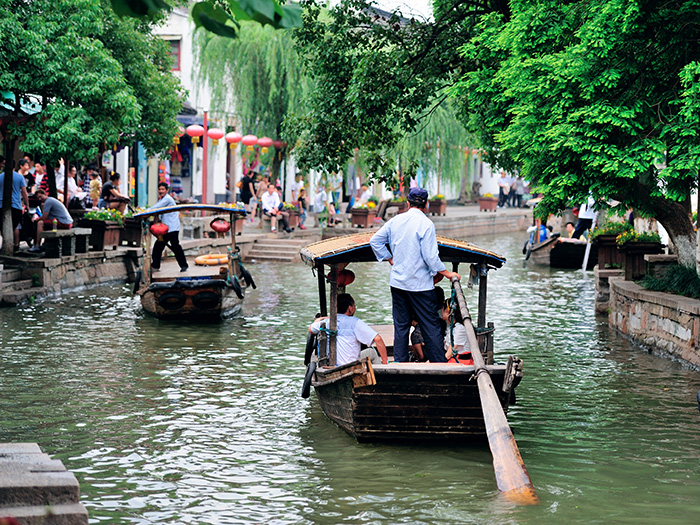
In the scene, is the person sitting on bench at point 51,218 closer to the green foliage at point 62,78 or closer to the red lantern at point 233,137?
the green foliage at point 62,78

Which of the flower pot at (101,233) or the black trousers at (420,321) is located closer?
the black trousers at (420,321)

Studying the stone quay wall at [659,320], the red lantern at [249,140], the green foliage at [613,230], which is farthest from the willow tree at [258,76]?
the stone quay wall at [659,320]

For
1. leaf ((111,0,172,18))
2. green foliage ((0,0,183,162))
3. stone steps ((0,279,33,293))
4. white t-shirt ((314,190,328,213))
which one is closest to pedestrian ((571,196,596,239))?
white t-shirt ((314,190,328,213))

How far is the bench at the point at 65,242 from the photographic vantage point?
19.0 m

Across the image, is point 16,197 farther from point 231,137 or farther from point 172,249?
point 231,137

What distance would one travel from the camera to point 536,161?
13242 millimetres

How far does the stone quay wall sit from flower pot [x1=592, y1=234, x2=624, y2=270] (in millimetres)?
2220

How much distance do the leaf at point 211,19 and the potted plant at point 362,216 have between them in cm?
2800

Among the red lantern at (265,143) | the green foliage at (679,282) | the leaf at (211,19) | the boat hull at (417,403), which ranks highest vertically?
the red lantern at (265,143)

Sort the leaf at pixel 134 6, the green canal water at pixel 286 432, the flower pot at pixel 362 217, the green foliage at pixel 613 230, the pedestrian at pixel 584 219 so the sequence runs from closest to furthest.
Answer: the leaf at pixel 134 6
the green canal water at pixel 286 432
the green foliage at pixel 613 230
the pedestrian at pixel 584 219
the flower pot at pixel 362 217

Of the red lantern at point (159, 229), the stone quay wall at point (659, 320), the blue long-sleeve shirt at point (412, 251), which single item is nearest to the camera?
the blue long-sleeve shirt at point (412, 251)

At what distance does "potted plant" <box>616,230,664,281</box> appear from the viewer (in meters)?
15.8

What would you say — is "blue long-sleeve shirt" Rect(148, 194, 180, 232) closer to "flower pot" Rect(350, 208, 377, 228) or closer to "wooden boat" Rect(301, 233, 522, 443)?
"wooden boat" Rect(301, 233, 522, 443)

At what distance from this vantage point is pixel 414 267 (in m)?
9.26
